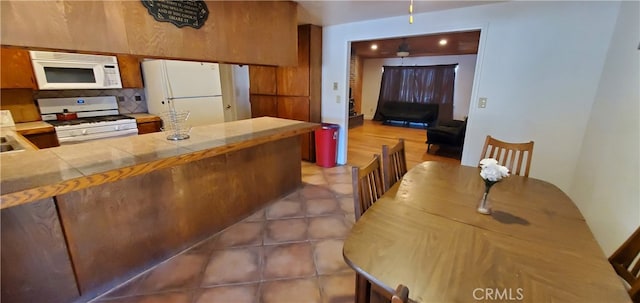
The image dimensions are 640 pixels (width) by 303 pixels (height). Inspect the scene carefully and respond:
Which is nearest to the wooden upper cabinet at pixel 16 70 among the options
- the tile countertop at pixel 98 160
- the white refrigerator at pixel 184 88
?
the white refrigerator at pixel 184 88

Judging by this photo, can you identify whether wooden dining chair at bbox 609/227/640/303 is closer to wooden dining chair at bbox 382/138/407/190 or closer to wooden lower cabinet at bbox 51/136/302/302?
wooden dining chair at bbox 382/138/407/190

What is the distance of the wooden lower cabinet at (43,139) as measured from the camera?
2.60 metres

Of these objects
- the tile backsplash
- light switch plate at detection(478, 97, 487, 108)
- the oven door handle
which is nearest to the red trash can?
light switch plate at detection(478, 97, 487, 108)

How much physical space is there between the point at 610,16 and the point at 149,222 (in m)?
4.01

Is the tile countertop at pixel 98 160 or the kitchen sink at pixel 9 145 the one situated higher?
the tile countertop at pixel 98 160

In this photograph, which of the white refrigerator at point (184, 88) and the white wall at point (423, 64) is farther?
the white wall at point (423, 64)

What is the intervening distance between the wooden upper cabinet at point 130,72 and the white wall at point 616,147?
4.68m

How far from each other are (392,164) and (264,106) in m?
3.02

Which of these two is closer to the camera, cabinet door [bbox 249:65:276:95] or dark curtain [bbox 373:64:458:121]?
cabinet door [bbox 249:65:276:95]

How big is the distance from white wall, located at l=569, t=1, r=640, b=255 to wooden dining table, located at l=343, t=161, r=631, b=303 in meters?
0.58

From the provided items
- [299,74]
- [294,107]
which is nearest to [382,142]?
[294,107]

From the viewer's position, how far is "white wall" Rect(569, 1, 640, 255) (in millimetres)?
1641

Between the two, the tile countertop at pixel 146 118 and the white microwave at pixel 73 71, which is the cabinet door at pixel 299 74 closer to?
the tile countertop at pixel 146 118

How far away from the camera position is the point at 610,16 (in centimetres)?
220
